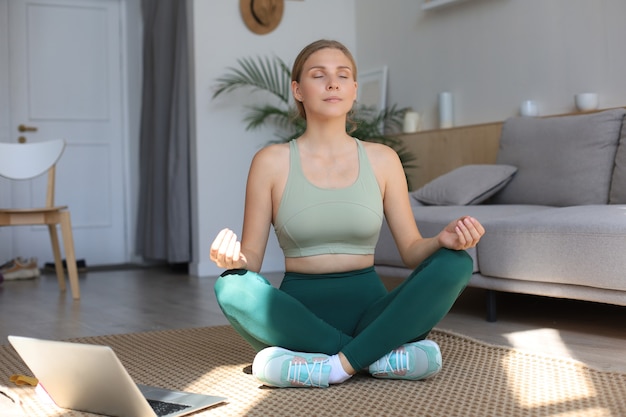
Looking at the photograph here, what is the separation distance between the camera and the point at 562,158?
144 inches

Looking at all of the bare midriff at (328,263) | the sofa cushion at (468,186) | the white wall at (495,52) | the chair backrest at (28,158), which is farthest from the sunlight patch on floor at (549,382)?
the chair backrest at (28,158)

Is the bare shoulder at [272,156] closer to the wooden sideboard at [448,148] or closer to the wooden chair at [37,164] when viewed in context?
the wooden sideboard at [448,148]

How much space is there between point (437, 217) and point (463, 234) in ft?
4.84

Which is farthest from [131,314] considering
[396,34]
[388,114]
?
[396,34]

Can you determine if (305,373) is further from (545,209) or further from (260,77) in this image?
(260,77)

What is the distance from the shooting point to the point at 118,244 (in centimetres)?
646

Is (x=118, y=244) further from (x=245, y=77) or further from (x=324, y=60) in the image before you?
(x=324, y=60)

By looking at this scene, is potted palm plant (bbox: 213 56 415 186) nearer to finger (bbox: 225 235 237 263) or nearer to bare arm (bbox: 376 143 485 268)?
bare arm (bbox: 376 143 485 268)

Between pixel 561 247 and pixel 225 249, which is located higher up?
pixel 225 249

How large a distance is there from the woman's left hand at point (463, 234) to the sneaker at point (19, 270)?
3898mm

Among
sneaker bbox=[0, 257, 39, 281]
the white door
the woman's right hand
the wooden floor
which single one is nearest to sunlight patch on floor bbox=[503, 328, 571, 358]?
the wooden floor

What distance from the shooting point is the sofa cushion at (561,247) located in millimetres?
2662

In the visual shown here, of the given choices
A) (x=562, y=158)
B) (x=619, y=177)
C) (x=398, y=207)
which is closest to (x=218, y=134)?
(x=562, y=158)

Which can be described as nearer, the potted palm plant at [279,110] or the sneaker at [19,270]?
the potted palm plant at [279,110]
